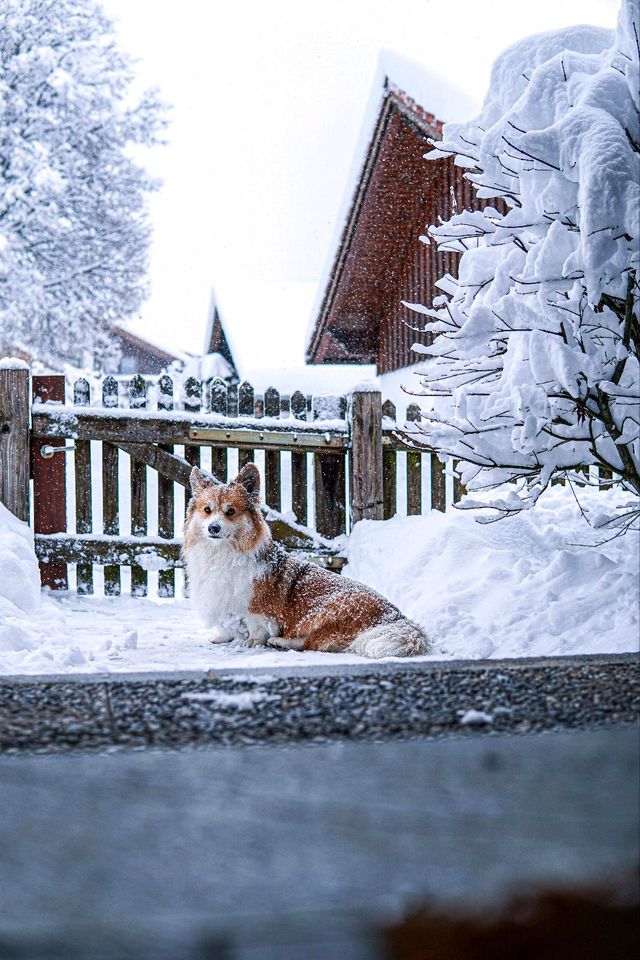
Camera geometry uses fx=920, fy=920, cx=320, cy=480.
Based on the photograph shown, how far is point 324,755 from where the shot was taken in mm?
1587

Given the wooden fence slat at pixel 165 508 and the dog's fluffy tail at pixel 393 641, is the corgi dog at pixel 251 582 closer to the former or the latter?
the dog's fluffy tail at pixel 393 641

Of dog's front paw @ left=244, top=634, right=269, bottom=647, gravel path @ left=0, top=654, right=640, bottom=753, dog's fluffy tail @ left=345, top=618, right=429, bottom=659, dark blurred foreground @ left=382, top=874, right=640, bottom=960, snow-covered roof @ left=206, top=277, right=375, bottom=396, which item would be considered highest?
snow-covered roof @ left=206, top=277, right=375, bottom=396

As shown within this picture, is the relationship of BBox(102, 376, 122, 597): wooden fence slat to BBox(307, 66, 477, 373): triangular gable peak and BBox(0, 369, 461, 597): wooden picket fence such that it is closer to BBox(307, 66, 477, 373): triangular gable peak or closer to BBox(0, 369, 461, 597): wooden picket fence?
BBox(0, 369, 461, 597): wooden picket fence

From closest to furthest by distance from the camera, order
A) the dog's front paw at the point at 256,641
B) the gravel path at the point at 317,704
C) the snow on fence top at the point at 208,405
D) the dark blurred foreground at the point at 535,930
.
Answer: the dark blurred foreground at the point at 535,930 < the gravel path at the point at 317,704 < the dog's front paw at the point at 256,641 < the snow on fence top at the point at 208,405

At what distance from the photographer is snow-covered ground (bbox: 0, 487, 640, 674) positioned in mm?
4574

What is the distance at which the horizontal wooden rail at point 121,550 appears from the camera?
712cm

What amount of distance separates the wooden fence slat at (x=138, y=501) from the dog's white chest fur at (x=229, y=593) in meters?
1.74

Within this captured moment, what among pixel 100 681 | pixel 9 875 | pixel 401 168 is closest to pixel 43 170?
pixel 401 168

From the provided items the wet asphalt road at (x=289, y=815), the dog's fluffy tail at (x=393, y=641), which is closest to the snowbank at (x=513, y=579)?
the dog's fluffy tail at (x=393, y=641)

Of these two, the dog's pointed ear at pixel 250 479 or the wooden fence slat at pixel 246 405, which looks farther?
the wooden fence slat at pixel 246 405

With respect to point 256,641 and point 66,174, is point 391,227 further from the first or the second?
point 66,174

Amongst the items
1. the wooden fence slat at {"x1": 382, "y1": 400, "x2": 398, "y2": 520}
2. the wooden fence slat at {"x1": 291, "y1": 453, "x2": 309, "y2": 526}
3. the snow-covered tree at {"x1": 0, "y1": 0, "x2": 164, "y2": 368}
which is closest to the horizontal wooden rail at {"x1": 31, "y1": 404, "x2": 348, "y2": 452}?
the wooden fence slat at {"x1": 291, "y1": 453, "x2": 309, "y2": 526}

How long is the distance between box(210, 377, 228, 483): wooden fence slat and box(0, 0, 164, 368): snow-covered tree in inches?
538

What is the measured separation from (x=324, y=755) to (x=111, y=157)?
22.2 metres
